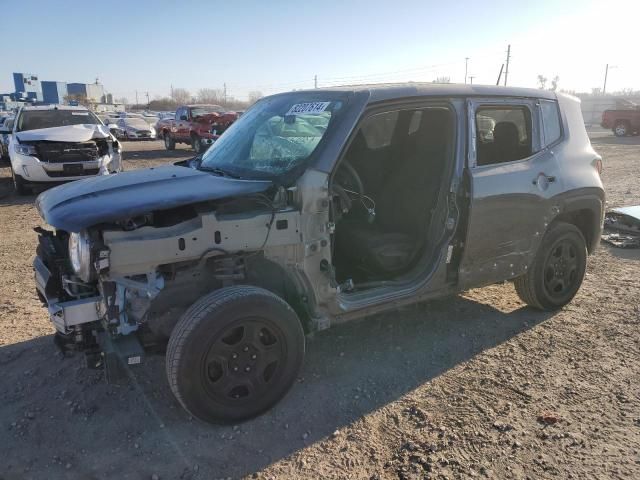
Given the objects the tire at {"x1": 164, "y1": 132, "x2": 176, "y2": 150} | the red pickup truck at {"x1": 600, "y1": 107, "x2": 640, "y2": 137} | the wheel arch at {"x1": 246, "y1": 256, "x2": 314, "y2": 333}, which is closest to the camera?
the wheel arch at {"x1": 246, "y1": 256, "x2": 314, "y2": 333}

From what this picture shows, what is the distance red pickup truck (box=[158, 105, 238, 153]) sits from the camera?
62.3 ft

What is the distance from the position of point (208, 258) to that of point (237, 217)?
0.31 metres

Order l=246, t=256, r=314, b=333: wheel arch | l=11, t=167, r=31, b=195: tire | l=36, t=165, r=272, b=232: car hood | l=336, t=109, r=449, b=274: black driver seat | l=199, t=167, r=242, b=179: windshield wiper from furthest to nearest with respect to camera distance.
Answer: l=11, t=167, r=31, b=195: tire < l=336, t=109, r=449, b=274: black driver seat < l=199, t=167, r=242, b=179: windshield wiper < l=246, t=256, r=314, b=333: wheel arch < l=36, t=165, r=272, b=232: car hood

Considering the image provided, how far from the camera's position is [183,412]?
10.4ft

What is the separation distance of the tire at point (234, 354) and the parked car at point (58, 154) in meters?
8.38

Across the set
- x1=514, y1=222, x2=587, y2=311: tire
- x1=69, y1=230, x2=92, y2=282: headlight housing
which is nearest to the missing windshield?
x1=69, y1=230, x2=92, y2=282: headlight housing

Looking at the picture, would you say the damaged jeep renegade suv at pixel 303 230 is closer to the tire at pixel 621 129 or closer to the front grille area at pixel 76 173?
the front grille area at pixel 76 173

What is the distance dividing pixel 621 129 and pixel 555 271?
1081 inches

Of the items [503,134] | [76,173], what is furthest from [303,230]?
[76,173]

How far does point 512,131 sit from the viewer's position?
4152 millimetres

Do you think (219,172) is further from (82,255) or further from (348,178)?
(82,255)

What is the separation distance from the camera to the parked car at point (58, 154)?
9.87m

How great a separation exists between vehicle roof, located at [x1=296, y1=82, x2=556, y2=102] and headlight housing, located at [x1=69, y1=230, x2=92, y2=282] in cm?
199

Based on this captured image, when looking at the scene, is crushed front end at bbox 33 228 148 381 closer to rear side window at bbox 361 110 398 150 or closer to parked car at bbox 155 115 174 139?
rear side window at bbox 361 110 398 150
